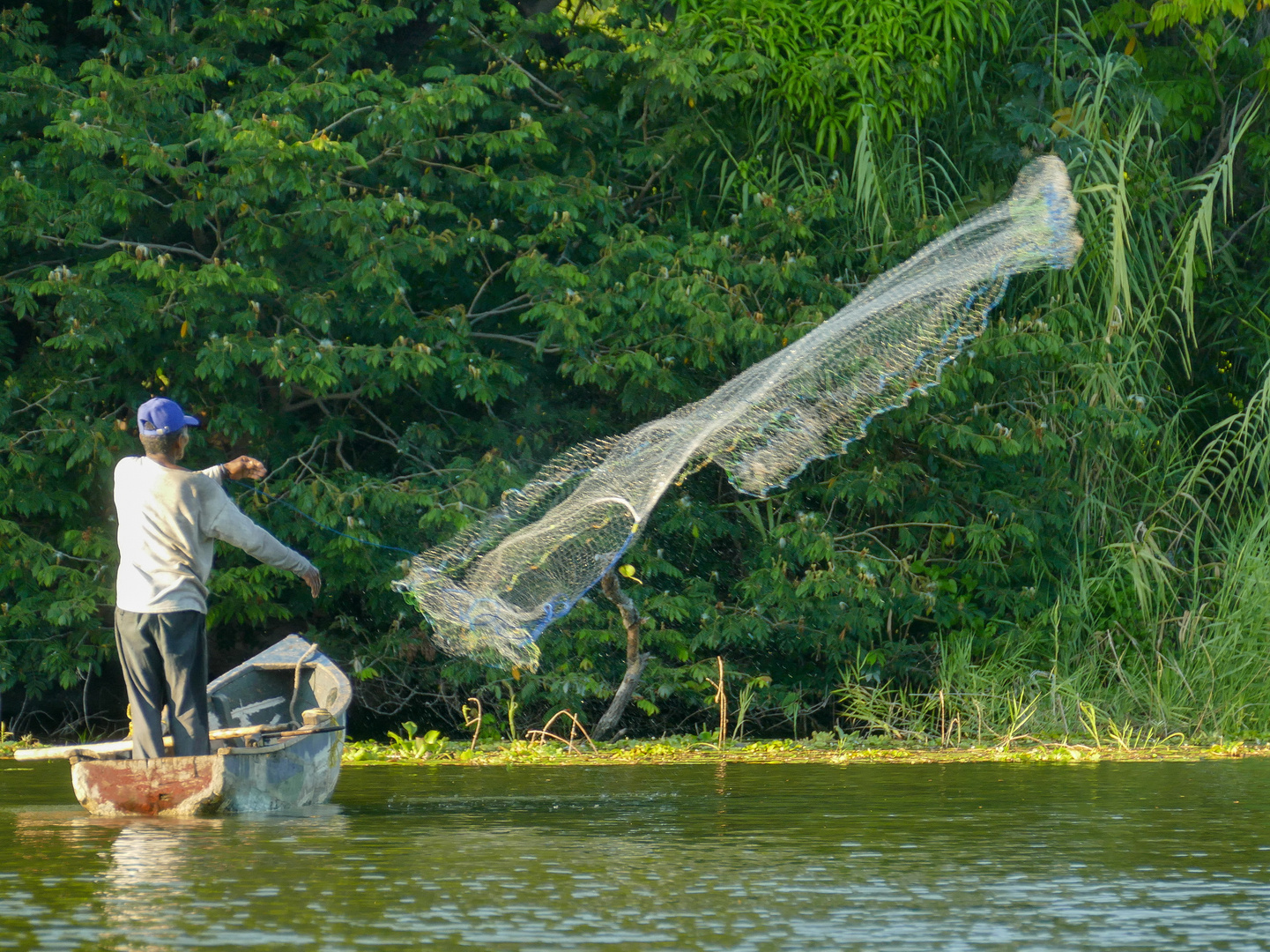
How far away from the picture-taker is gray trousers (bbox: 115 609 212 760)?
30.6 ft

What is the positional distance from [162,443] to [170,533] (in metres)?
0.49

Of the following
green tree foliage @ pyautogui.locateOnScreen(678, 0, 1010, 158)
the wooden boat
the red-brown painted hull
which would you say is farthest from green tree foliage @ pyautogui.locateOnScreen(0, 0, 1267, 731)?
the red-brown painted hull

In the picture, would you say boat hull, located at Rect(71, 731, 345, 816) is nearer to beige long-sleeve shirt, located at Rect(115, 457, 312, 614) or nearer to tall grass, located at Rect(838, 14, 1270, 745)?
beige long-sleeve shirt, located at Rect(115, 457, 312, 614)

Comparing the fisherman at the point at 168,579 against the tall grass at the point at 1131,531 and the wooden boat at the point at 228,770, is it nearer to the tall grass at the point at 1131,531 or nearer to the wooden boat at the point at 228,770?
the wooden boat at the point at 228,770

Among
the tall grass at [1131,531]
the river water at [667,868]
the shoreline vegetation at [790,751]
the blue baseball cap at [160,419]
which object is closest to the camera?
the river water at [667,868]

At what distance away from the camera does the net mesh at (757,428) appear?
11531 mm

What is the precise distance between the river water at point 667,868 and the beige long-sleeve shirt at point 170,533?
1.12m

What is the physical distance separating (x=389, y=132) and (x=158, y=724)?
23.5ft

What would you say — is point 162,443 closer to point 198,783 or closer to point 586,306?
point 198,783

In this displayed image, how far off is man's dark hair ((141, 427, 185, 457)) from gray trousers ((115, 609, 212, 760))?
2.67ft

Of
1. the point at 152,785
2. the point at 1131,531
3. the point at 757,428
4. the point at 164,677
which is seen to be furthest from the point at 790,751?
the point at 152,785

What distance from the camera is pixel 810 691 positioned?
54.2 ft

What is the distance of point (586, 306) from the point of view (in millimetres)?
15633

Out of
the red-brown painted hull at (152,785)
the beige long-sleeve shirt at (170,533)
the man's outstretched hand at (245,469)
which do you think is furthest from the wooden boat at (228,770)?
the man's outstretched hand at (245,469)
